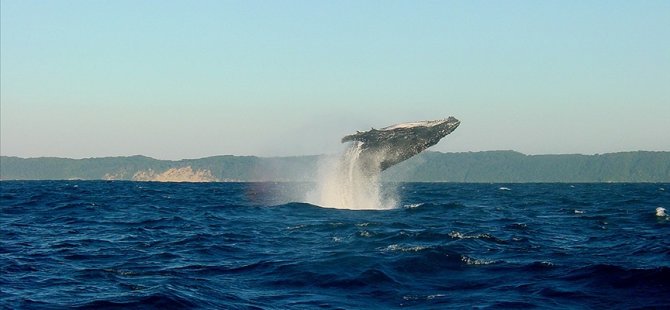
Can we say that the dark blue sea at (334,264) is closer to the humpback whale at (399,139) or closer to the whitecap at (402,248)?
the whitecap at (402,248)

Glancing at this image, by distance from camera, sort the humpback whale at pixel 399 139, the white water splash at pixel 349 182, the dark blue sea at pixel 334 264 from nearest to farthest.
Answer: the dark blue sea at pixel 334 264, the humpback whale at pixel 399 139, the white water splash at pixel 349 182

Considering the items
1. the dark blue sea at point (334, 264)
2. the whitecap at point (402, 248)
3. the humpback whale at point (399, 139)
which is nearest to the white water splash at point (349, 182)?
the humpback whale at point (399, 139)

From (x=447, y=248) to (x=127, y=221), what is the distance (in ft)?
50.6

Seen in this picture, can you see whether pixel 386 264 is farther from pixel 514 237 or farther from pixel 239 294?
pixel 514 237

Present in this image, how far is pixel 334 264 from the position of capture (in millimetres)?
17234

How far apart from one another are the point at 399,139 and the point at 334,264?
12.7 m

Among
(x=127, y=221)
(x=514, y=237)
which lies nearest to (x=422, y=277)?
(x=514, y=237)

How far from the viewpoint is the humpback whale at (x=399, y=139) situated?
2867 centimetres

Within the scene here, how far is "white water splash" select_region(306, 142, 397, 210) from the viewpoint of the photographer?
3195cm

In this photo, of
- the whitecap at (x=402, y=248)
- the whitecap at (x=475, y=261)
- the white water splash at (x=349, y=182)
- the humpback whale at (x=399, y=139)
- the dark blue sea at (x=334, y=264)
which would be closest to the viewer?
the dark blue sea at (x=334, y=264)

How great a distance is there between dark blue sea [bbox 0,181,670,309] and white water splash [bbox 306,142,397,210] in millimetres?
3581

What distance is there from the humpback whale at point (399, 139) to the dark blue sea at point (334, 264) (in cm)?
299

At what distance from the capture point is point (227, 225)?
28203 mm

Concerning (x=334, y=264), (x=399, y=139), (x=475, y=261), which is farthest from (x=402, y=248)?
(x=399, y=139)
